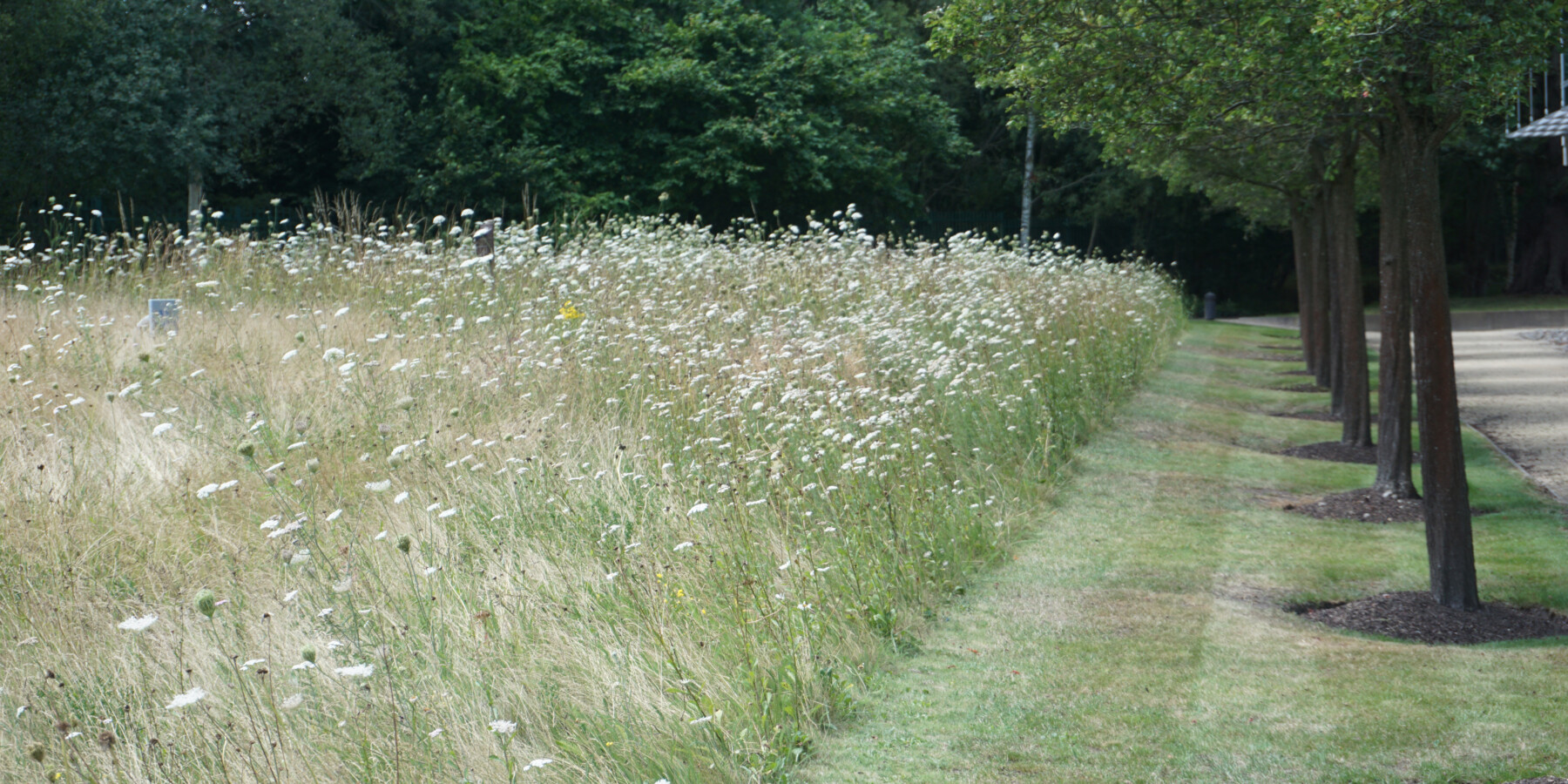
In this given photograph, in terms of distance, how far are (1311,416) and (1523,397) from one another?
119 inches

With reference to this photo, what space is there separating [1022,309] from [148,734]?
8.37 meters

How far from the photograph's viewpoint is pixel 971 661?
5.06 meters

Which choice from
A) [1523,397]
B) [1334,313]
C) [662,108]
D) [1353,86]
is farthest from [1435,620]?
[662,108]

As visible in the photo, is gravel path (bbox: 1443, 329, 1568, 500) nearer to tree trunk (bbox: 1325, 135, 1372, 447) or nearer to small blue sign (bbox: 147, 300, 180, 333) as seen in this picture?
tree trunk (bbox: 1325, 135, 1372, 447)

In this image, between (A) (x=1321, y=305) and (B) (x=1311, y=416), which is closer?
(B) (x=1311, y=416)

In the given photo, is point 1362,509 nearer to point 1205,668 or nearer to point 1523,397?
point 1205,668

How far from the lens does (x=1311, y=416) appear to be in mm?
13289

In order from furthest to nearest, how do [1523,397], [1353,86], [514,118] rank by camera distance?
[514,118] < [1523,397] < [1353,86]

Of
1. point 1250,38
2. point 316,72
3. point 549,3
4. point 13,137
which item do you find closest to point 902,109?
point 549,3

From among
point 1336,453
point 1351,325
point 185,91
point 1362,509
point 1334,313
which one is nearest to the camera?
point 1362,509

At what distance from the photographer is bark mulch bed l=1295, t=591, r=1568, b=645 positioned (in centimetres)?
573

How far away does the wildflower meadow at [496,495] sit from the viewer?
404 cm

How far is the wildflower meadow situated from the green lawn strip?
11.8 inches

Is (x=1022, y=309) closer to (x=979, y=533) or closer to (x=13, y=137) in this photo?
(x=979, y=533)
